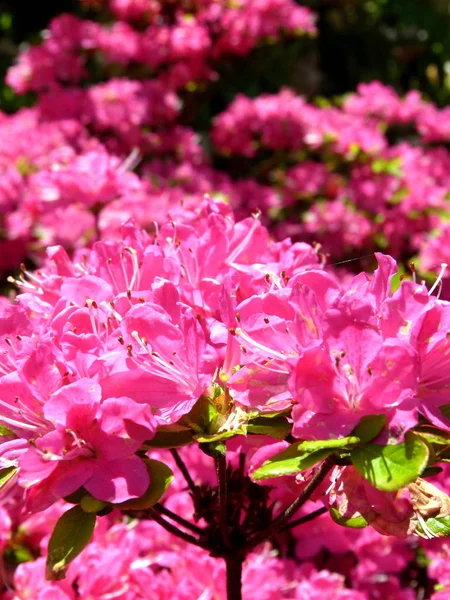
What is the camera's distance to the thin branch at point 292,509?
74 cm

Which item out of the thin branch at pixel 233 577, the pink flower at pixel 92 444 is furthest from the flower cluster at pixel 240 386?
the thin branch at pixel 233 577

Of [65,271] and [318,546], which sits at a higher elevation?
[65,271]

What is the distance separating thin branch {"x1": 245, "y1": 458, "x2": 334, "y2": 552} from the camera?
737 millimetres

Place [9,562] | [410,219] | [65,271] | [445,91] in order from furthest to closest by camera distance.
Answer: [445,91], [410,219], [9,562], [65,271]

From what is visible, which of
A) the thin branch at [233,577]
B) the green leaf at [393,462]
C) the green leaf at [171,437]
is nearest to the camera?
the green leaf at [393,462]

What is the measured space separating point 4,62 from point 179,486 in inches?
147

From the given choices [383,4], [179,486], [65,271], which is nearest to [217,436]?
[65,271]

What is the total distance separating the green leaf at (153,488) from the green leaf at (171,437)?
0.02m

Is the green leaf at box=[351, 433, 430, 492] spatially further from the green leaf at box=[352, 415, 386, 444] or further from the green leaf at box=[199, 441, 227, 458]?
the green leaf at box=[199, 441, 227, 458]

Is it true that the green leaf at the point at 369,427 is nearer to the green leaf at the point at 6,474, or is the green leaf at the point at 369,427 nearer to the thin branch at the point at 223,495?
the thin branch at the point at 223,495

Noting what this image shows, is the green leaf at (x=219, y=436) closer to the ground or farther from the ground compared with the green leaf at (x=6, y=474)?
farther from the ground

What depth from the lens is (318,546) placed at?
1.37 metres

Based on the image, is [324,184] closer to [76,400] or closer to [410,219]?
[410,219]

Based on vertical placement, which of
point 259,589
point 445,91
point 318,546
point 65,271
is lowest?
point 445,91
